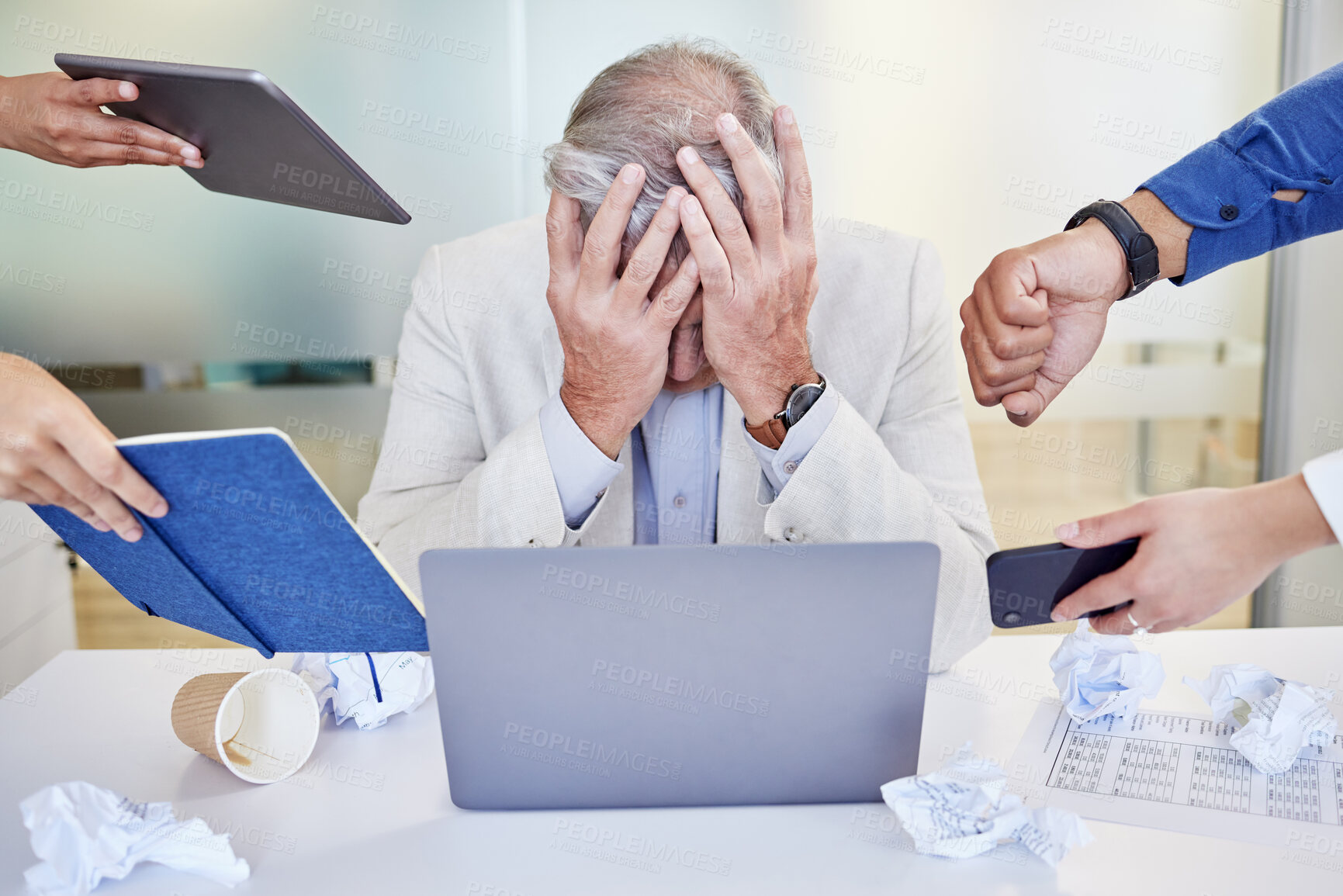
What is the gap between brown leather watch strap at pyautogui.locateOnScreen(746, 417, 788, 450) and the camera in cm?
123

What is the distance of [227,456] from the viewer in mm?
720

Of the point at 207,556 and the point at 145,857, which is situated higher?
the point at 207,556

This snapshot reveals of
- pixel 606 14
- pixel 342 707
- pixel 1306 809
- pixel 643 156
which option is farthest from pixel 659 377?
pixel 606 14

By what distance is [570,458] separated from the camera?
1237 mm

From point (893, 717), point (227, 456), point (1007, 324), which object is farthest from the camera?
point (1007, 324)

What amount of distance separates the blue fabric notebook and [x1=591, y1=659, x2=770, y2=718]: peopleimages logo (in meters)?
0.18

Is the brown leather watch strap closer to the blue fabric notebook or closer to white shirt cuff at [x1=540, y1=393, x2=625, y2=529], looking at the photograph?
white shirt cuff at [x1=540, y1=393, x2=625, y2=529]

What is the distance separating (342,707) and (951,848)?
0.61 meters

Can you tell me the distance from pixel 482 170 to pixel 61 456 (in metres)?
2.01

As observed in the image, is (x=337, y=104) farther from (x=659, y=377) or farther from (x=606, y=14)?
(x=659, y=377)

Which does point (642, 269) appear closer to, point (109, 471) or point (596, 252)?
point (596, 252)

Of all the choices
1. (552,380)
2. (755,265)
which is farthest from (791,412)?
(552,380)

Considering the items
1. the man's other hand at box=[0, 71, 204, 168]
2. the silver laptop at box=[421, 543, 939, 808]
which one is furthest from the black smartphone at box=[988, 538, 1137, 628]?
the man's other hand at box=[0, 71, 204, 168]

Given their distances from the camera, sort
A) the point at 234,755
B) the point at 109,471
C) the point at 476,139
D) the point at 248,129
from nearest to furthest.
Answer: the point at 109,471
the point at 234,755
the point at 248,129
the point at 476,139
